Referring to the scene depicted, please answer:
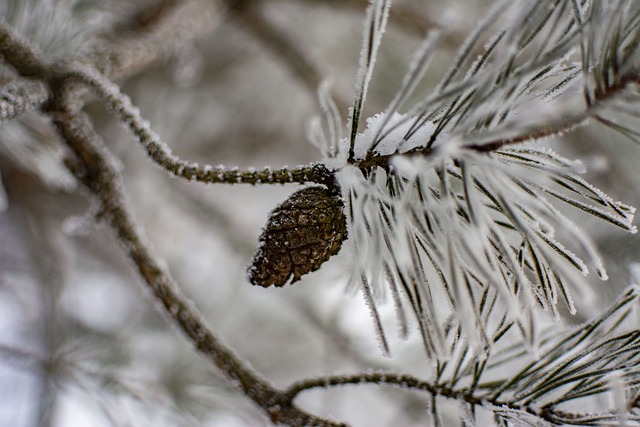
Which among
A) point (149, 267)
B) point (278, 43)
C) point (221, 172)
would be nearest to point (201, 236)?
point (278, 43)

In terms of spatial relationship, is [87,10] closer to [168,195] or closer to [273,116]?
[168,195]

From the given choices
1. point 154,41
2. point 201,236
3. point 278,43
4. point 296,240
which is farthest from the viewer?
point 201,236

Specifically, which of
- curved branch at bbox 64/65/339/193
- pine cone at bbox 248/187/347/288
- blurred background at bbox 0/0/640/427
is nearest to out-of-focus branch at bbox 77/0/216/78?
blurred background at bbox 0/0/640/427

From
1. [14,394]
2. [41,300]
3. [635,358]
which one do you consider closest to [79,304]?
[41,300]

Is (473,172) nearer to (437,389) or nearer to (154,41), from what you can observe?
(437,389)

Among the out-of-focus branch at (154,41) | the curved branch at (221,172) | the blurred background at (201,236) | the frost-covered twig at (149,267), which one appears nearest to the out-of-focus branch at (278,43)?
the blurred background at (201,236)

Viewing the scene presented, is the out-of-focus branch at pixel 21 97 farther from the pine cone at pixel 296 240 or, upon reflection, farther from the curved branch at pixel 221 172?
the pine cone at pixel 296 240

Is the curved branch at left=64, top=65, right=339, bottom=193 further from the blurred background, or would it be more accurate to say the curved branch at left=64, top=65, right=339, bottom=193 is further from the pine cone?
the blurred background
